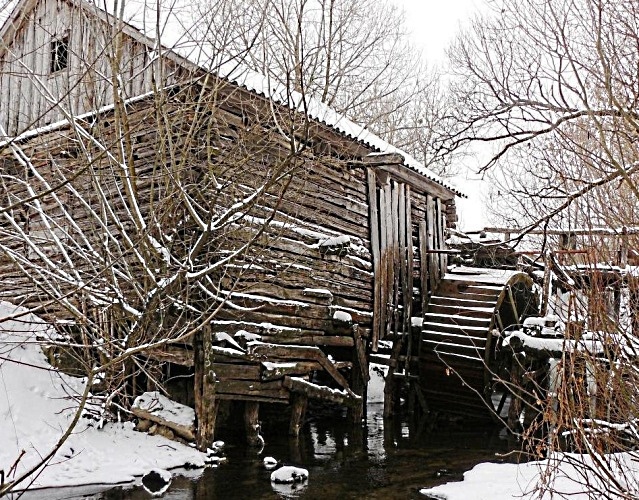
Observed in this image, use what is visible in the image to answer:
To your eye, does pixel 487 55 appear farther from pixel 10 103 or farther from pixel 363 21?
pixel 363 21

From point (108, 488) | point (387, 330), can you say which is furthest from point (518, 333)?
point (108, 488)

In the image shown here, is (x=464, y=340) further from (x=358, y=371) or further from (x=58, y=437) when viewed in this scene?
(x=58, y=437)

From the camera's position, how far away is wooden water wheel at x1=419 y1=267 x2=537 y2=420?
11.0 m

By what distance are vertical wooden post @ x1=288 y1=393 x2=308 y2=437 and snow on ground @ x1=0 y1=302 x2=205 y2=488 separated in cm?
203

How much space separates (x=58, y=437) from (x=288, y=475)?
8.43ft

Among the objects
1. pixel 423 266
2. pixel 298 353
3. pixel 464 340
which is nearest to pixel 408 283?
pixel 423 266

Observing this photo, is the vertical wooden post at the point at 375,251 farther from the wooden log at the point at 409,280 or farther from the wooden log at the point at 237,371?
the wooden log at the point at 237,371

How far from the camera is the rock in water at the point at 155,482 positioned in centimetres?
634

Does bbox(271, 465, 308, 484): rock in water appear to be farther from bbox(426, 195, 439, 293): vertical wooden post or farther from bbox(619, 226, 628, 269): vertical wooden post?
bbox(426, 195, 439, 293): vertical wooden post

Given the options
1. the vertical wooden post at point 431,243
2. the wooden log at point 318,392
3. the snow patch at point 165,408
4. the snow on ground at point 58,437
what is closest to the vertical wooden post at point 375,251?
the wooden log at point 318,392

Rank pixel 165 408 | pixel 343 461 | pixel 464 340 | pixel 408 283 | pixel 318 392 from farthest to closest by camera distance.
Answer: pixel 408 283
pixel 464 340
pixel 318 392
pixel 343 461
pixel 165 408

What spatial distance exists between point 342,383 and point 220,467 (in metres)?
3.06

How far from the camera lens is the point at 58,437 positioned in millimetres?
7051

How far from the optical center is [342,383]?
1002 centimetres
